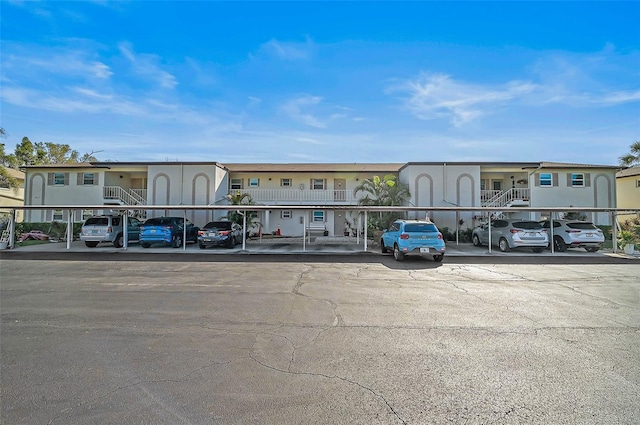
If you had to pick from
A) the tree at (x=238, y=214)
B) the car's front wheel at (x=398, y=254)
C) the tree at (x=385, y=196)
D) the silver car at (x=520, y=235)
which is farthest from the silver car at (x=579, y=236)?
the tree at (x=238, y=214)

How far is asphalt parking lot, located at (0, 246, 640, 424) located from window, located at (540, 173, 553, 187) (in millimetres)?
17703

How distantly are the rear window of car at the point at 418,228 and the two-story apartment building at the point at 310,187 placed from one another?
10332 millimetres

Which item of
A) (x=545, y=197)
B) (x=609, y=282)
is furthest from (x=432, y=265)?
(x=545, y=197)

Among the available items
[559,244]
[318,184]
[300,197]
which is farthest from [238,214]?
[559,244]

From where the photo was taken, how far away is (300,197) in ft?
90.9

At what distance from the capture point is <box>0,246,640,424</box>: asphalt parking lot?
341 cm

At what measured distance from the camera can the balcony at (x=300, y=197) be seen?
27406mm

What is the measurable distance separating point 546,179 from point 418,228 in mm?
17090

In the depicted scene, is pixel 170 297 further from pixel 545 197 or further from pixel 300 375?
pixel 545 197

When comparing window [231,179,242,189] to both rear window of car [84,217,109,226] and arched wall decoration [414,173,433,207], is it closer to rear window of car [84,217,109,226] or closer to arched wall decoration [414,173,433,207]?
rear window of car [84,217,109,226]

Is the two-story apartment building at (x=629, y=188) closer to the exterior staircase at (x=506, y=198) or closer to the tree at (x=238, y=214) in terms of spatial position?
the exterior staircase at (x=506, y=198)

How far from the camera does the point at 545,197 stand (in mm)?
25859

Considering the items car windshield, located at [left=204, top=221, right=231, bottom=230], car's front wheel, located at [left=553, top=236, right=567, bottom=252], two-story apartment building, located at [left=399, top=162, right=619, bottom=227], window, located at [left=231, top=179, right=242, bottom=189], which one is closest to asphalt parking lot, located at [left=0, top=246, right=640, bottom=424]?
car's front wheel, located at [left=553, top=236, right=567, bottom=252]

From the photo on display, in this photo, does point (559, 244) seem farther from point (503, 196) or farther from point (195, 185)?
point (195, 185)
